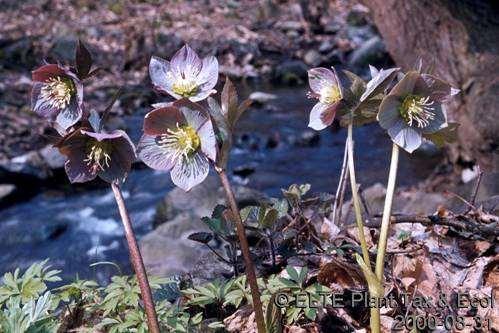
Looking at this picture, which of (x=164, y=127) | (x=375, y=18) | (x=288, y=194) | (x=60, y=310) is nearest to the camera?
(x=164, y=127)

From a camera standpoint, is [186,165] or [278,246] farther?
[278,246]

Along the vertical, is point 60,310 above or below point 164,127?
below

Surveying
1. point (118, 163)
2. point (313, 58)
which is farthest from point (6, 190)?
point (313, 58)

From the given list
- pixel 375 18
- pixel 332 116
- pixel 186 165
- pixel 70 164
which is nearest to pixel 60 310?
pixel 70 164

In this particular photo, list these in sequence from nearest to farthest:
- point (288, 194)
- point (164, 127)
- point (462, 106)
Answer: point (164, 127), point (288, 194), point (462, 106)

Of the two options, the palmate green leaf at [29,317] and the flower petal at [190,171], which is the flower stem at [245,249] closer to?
the flower petal at [190,171]

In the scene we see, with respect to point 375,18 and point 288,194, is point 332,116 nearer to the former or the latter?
point 288,194

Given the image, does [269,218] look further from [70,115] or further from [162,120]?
[70,115]
